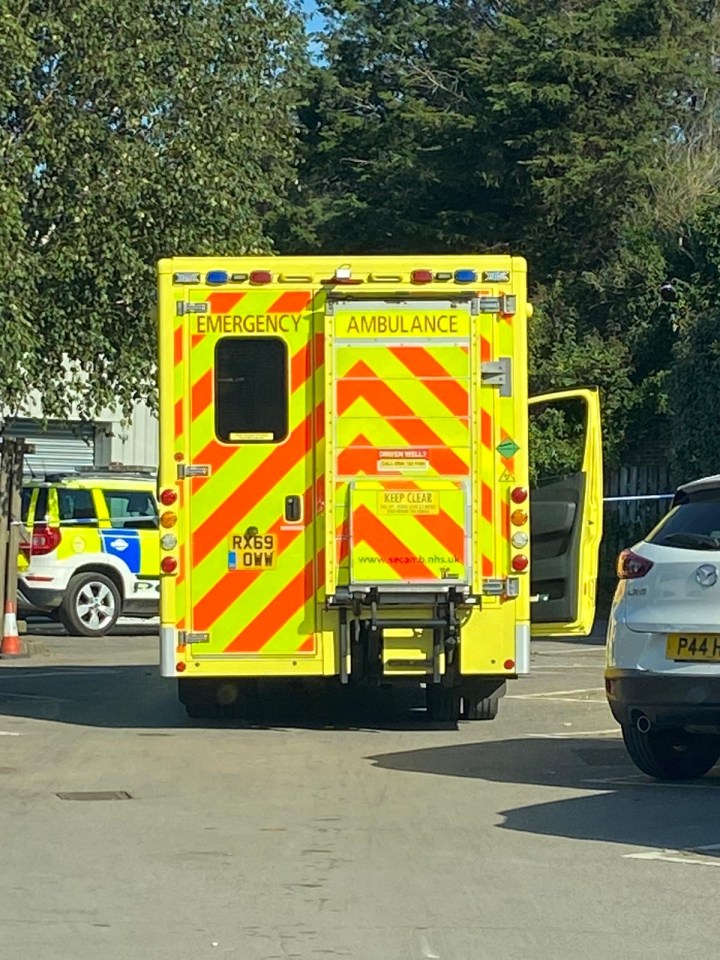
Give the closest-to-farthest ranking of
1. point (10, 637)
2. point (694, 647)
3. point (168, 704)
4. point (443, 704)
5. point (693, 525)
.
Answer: point (694, 647) → point (693, 525) → point (443, 704) → point (168, 704) → point (10, 637)

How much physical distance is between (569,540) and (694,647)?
3.68 meters

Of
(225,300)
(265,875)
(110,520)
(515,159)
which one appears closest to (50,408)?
(110,520)

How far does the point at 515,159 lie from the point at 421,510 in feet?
77.3

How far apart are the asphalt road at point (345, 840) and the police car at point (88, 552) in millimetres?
8367

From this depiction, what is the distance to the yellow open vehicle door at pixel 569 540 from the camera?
1323 centimetres

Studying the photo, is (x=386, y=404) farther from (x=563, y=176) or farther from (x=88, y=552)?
(x=563, y=176)

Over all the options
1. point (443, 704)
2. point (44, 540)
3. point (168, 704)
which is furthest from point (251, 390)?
point (44, 540)

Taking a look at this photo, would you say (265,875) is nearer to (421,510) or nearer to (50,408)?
(421,510)

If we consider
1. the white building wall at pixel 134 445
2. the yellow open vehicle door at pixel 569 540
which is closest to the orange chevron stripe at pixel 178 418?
the yellow open vehicle door at pixel 569 540

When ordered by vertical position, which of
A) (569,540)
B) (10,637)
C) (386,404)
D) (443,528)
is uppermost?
(386,404)

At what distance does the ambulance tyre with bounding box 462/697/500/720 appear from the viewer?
1385 cm

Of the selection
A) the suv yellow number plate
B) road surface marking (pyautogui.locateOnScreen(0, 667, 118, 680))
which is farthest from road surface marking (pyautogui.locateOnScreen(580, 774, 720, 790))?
road surface marking (pyautogui.locateOnScreen(0, 667, 118, 680))

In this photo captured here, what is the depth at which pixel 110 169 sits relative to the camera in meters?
20.0

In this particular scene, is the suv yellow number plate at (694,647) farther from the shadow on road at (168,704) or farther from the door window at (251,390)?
the shadow on road at (168,704)
